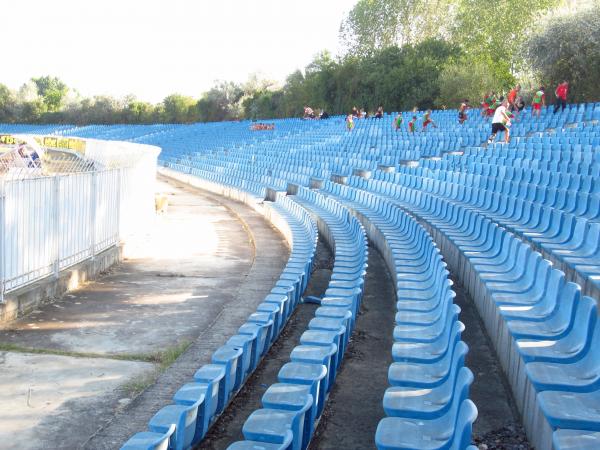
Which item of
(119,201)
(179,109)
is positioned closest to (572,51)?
(119,201)

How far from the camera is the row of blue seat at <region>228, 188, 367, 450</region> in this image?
3.25 metres

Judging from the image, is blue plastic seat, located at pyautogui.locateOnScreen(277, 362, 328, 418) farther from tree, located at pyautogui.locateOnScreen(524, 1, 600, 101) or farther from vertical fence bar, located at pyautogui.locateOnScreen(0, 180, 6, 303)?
tree, located at pyautogui.locateOnScreen(524, 1, 600, 101)

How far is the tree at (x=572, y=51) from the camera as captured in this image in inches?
935

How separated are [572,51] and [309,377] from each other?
2339cm

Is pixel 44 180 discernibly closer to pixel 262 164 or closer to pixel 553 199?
pixel 553 199

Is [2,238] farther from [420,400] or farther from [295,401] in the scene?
[420,400]

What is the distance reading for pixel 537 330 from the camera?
13.4 feet

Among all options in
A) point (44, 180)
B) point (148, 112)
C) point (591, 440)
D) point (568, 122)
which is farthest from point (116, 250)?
point (148, 112)

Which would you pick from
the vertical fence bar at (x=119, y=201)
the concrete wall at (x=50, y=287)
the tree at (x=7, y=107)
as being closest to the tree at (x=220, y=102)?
the tree at (x=7, y=107)

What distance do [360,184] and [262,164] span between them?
9.03 metres

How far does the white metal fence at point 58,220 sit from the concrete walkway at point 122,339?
0.45 metres

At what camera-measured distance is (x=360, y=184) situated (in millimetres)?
15828

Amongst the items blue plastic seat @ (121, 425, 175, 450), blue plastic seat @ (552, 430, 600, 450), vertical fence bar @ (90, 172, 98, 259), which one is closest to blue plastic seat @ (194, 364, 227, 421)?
blue plastic seat @ (121, 425, 175, 450)

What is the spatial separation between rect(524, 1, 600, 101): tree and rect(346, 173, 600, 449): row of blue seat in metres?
19.5
